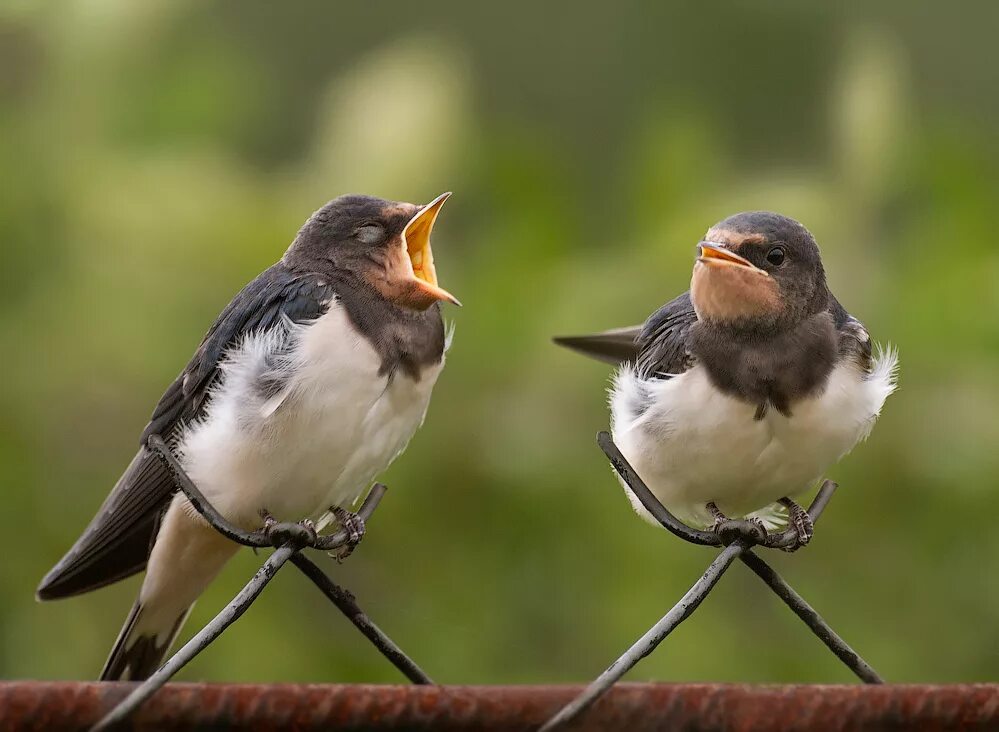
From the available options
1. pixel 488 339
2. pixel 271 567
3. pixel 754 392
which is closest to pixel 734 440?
pixel 754 392

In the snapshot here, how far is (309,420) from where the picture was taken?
3.93 ft

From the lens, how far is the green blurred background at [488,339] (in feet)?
5.52

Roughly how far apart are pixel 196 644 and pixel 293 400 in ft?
1.89

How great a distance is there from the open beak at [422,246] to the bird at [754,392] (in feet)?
0.41

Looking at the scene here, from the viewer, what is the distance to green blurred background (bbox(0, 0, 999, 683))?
168 centimetres

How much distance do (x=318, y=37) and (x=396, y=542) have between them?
4.75 feet

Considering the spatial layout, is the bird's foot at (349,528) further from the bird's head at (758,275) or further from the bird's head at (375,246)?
the bird's head at (758,275)

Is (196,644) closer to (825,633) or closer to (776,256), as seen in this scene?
(825,633)

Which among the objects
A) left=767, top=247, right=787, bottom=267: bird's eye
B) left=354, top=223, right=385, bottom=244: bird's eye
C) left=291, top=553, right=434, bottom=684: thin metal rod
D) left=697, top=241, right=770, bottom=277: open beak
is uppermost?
left=354, top=223, right=385, bottom=244: bird's eye

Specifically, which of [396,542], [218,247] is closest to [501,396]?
[396,542]

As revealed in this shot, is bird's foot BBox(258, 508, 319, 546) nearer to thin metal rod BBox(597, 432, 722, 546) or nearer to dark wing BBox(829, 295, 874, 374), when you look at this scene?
thin metal rod BBox(597, 432, 722, 546)

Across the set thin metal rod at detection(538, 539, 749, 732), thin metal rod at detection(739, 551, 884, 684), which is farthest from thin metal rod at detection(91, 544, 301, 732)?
thin metal rod at detection(739, 551, 884, 684)

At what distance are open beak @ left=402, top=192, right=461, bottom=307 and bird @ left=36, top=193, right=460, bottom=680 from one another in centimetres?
7

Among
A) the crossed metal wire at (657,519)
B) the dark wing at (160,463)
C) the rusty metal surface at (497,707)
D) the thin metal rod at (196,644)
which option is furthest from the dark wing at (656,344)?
the rusty metal surface at (497,707)
